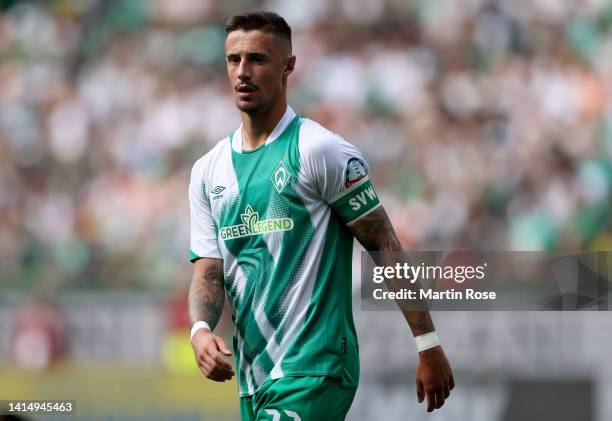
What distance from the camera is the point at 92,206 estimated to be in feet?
44.1

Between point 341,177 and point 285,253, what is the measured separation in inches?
15.0

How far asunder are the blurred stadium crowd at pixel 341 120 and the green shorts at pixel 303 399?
24.7ft

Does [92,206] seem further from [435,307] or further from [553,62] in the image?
[435,307]

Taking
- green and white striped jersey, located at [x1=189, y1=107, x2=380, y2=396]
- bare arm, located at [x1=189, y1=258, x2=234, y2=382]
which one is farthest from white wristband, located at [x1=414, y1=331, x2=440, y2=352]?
bare arm, located at [x1=189, y1=258, x2=234, y2=382]

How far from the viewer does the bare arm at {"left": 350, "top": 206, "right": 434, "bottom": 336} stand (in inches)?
167

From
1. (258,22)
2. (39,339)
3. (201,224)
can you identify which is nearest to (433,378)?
(201,224)

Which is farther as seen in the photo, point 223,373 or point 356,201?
point 356,201

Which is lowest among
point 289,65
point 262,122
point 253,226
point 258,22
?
point 253,226

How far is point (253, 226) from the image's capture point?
14.6ft

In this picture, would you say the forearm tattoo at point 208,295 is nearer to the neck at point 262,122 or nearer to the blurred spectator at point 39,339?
the neck at point 262,122

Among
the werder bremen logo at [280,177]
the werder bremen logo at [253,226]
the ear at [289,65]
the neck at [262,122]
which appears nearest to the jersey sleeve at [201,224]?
the werder bremen logo at [253,226]

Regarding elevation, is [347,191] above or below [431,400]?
above

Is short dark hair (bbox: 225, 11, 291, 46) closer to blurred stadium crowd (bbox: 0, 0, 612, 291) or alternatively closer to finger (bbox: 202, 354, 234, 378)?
finger (bbox: 202, 354, 234, 378)

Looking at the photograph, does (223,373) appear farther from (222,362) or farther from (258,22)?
(258,22)
